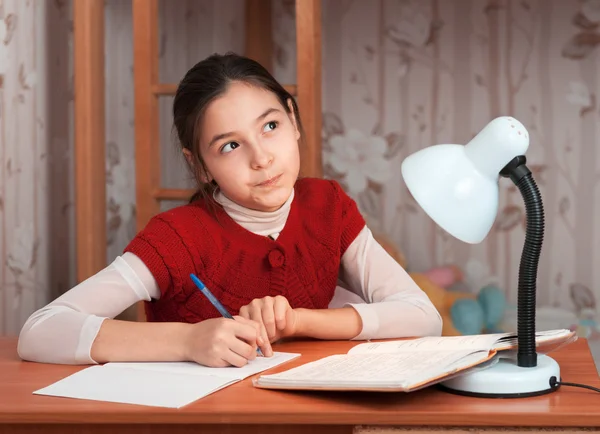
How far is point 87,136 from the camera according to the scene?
2.37m

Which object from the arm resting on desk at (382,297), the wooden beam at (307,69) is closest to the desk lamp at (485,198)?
the arm resting on desk at (382,297)

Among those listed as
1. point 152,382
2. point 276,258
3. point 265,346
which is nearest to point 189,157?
point 276,258

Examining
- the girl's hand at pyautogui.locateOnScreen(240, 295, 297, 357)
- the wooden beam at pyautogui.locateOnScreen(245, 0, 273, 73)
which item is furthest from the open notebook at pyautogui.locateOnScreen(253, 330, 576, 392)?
the wooden beam at pyautogui.locateOnScreen(245, 0, 273, 73)

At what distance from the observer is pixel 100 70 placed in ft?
8.03

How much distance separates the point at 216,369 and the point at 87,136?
53.1 inches

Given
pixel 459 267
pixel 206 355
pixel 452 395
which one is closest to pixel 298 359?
pixel 206 355

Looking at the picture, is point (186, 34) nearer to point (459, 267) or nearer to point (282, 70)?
point (282, 70)

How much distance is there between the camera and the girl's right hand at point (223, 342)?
3.93ft

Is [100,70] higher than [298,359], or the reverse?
[100,70]

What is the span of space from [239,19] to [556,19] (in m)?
1.04

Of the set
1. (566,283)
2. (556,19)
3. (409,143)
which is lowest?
(566,283)

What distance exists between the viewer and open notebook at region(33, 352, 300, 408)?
1047 mm

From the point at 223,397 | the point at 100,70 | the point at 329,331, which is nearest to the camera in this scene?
the point at 223,397

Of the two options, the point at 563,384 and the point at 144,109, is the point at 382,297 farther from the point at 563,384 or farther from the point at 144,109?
the point at 144,109
